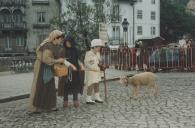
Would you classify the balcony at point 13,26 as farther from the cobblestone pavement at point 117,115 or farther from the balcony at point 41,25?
the cobblestone pavement at point 117,115

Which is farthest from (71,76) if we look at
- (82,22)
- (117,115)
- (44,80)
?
(82,22)

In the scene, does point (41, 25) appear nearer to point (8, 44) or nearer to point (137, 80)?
point (8, 44)

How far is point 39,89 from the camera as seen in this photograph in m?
12.8

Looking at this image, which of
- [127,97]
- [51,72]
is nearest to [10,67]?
[127,97]

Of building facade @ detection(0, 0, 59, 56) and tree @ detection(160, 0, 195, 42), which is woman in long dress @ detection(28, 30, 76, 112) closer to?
building facade @ detection(0, 0, 59, 56)

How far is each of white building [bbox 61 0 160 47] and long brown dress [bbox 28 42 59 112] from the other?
61140 millimetres

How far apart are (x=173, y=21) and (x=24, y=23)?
29177mm

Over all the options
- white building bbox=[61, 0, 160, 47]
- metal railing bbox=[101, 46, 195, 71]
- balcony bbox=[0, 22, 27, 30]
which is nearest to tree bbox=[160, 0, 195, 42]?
white building bbox=[61, 0, 160, 47]

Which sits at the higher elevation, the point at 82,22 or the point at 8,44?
the point at 82,22

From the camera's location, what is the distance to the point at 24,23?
75188mm

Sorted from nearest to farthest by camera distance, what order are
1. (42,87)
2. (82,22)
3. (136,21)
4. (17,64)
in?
(42,87)
(17,64)
(82,22)
(136,21)

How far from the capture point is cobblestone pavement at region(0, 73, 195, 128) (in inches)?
417

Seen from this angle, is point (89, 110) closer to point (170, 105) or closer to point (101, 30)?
point (170, 105)

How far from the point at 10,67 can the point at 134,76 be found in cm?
2038
